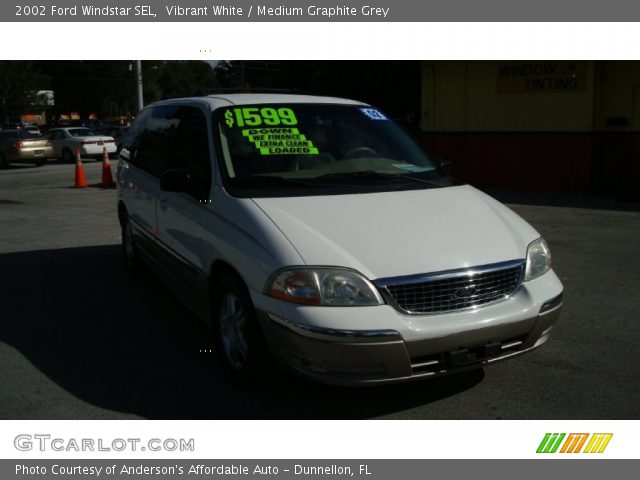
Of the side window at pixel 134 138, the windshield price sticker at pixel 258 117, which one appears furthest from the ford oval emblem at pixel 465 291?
the side window at pixel 134 138

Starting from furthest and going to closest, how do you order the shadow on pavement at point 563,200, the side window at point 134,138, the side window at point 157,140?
the shadow on pavement at point 563,200
the side window at point 134,138
the side window at point 157,140

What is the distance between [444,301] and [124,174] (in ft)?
14.5

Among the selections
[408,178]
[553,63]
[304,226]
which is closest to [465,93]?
[553,63]

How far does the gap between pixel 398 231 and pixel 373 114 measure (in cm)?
186

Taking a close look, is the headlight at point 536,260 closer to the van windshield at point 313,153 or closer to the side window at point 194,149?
the van windshield at point 313,153

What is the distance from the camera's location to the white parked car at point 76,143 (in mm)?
26750

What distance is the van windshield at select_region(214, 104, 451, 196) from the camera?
4.69 m

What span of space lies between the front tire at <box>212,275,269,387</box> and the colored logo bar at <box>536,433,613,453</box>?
5.24ft

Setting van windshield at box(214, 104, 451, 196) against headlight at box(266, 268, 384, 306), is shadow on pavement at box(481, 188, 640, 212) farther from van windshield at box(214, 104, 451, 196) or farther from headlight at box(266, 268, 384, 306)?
headlight at box(266, 268, 384, 306)

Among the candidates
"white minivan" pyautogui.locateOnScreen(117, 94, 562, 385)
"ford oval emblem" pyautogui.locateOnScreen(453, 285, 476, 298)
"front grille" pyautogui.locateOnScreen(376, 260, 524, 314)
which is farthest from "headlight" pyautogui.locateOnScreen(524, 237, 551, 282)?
"ford oval emblem" pyautogui.locateOnScreen(453, 285, 476, 298)

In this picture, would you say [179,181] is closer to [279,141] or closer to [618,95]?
[279,141]

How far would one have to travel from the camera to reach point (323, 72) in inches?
995

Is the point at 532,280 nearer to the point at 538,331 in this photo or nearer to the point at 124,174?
the point at 538,331

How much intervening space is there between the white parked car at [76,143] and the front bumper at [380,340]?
80.2 feet
